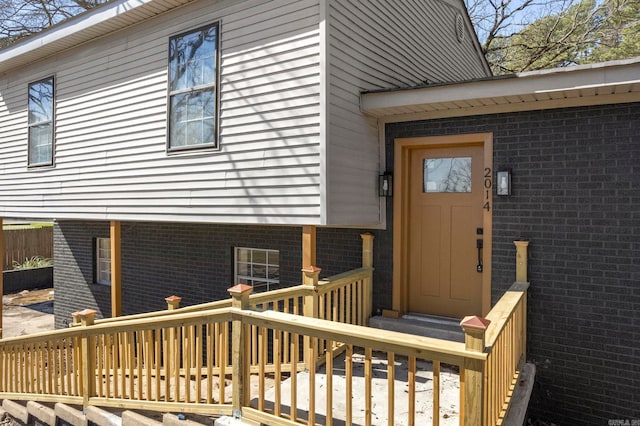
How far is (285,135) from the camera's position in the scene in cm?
478

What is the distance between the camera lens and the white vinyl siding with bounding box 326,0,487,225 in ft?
15.0

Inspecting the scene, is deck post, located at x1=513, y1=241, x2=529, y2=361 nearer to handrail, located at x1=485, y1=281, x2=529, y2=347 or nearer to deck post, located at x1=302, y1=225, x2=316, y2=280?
handrail, located at x1=485, y1=281, x2=529, y2=347

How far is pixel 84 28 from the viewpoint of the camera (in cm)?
645

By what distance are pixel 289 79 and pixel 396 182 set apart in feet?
5.94

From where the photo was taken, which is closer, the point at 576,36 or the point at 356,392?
the point at 356,392

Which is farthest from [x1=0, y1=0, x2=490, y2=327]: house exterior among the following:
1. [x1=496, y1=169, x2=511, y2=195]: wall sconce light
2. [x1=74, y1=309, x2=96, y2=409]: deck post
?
[x1=74, y1=309, x2=96, y2=409]: deck post

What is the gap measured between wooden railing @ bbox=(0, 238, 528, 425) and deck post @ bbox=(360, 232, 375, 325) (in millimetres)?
33

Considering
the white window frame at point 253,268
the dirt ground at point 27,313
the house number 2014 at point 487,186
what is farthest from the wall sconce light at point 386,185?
the dirt ground at point 27,313

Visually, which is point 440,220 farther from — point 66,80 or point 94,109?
point 66,80

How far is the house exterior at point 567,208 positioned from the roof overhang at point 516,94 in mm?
11

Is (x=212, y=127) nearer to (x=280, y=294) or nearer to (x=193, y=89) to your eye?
(x=193, y=89)

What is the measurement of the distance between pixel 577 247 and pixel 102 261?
29.7 feet

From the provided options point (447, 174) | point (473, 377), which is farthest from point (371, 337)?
point (447, 174)

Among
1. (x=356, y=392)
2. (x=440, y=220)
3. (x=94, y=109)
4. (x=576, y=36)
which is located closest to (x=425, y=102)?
(x=440, y=220)
